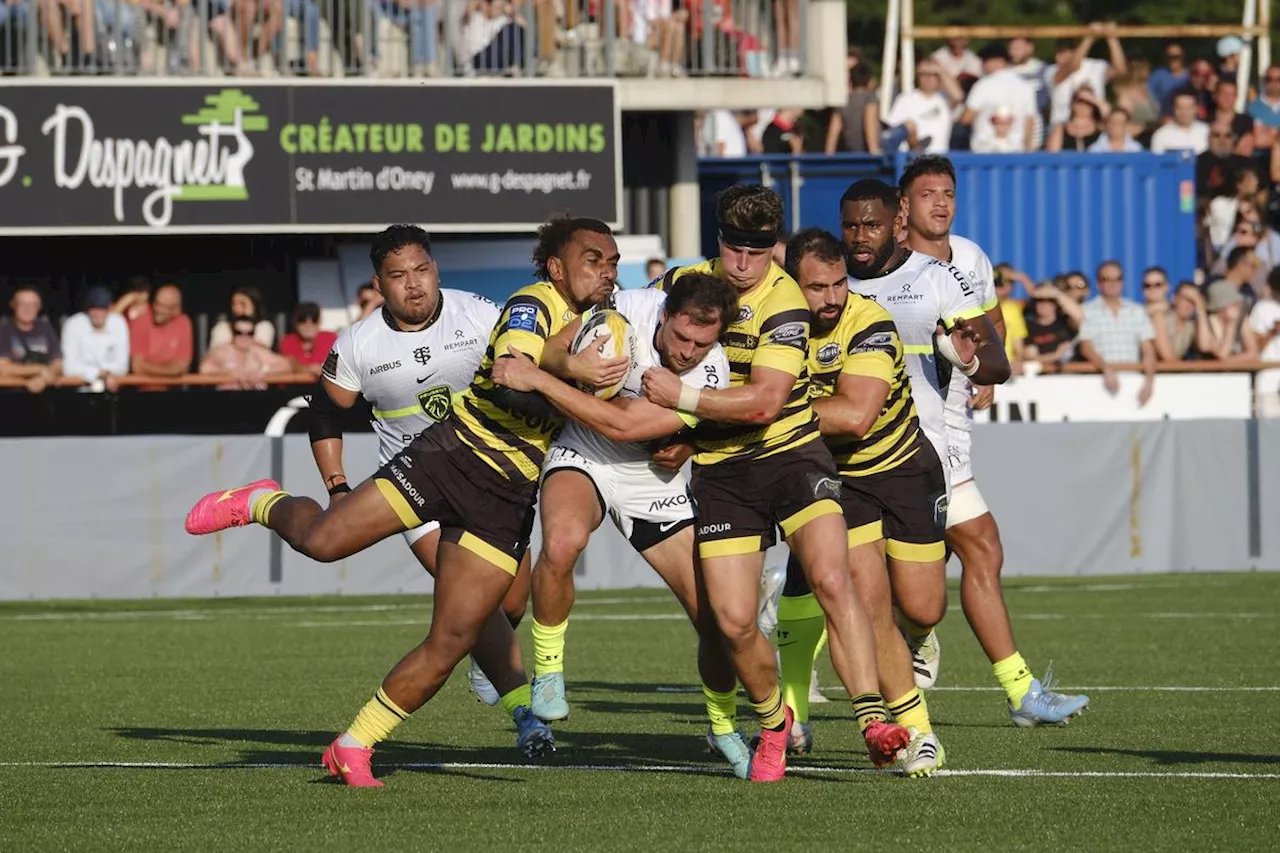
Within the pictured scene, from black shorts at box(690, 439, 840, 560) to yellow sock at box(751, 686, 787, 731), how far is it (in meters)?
0.55

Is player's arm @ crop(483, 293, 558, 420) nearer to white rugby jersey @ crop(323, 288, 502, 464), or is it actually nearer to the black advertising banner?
white rugby jersey @ crop(323, 288, 502, 464)

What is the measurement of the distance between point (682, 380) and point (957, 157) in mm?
16200

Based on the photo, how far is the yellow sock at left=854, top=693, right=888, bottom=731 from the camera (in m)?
7.84

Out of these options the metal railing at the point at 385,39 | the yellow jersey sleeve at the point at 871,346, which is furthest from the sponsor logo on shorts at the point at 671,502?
the metal railing at the point at 385,39

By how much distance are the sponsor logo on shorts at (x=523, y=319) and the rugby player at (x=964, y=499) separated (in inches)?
93.0

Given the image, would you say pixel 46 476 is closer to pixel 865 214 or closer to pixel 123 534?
pixel 123 534

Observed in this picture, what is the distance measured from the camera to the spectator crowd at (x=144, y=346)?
1980cm

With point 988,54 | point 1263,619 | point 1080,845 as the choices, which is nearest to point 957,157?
point 988,54

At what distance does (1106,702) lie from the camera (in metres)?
10.3

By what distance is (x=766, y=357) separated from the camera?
7781 mm

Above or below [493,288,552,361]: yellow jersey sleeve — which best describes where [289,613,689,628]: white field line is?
below

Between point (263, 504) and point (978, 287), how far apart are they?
3.40 metres

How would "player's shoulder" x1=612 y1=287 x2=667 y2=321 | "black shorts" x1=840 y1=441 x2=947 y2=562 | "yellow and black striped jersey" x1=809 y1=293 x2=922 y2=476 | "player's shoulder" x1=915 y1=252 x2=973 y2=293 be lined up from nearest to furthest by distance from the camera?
1. "player's shoulder" x1=612 y1=287 x2=667 y2=321
2. "yellow and black striped jersey" x1=809 y1=293 x2=922 y2=476
3. "black shorts" x1=840 y1=441 x2=947 y2=562
4. "player's shoulder" x1=915 y1=252 x2=973 y2=293

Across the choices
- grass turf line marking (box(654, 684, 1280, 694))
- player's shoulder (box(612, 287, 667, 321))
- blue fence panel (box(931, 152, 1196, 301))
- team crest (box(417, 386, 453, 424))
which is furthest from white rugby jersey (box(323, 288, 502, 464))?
blue fence panel (box(931, 152, 1196, 301))
